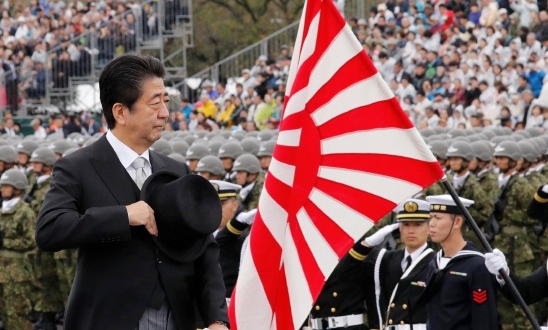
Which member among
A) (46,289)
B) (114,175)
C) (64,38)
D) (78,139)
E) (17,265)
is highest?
(64,38)

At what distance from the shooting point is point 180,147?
682 inches

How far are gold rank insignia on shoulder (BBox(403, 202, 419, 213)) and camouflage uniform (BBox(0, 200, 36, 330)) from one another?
5864 mm

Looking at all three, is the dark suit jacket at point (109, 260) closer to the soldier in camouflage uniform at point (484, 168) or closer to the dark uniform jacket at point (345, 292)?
the dark uniform jacket at point (345, 292)

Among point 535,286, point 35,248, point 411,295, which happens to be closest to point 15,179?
point 35,248

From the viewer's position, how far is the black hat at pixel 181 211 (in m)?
4.30

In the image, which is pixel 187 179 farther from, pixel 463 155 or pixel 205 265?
pixel 463 155

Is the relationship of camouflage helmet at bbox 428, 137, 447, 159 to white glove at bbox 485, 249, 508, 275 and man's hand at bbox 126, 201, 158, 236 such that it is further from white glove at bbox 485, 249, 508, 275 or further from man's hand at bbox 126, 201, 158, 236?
man's hand at bbox 126, 201, 158, 236

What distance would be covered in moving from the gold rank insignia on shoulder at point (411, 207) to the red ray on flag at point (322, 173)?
3.04m

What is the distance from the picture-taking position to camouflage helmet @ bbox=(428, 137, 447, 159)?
47.8ft

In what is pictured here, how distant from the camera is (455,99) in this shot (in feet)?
77.2

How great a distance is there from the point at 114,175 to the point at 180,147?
1293cm

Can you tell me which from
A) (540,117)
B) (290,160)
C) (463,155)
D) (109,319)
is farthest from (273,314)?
(540,117)

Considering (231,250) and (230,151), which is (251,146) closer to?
(230,151)

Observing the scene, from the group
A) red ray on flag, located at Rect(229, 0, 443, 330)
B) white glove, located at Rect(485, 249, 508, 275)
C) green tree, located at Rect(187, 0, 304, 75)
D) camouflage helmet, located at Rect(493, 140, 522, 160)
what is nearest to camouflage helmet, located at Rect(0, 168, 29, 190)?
camouflage helmet, located at Rect(493, 140, 522, 160)
